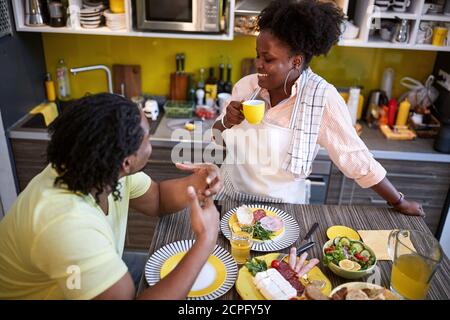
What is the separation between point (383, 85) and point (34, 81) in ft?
7.36

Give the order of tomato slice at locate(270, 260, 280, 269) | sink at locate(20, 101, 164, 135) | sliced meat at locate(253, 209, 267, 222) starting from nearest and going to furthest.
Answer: tomato slice at locate(270, 260, 280, 269), sliced meat at locate(253, 209, 267, 222), sink at locate(20, 101, 164, 135)

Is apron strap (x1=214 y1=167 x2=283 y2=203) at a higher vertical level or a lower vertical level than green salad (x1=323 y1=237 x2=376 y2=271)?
lower

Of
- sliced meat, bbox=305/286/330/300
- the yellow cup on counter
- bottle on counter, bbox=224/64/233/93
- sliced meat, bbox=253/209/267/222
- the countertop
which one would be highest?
the yellow cup on counter

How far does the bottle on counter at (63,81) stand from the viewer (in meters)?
2.90

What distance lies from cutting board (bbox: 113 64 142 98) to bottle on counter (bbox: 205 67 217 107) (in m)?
0.46

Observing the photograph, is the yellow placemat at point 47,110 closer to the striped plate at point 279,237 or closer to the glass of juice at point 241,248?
the striped plate at point 279,237

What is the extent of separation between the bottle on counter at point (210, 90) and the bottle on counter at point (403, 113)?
117 cm

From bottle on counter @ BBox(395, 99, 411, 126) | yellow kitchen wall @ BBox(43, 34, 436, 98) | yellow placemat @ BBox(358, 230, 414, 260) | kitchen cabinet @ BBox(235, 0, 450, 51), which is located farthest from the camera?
yellow kitchen wall @ BBox(43, 34, 436, 98)

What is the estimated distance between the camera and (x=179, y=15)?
8.22 feet

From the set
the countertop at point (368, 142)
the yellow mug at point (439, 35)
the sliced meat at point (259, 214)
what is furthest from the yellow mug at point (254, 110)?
the yellow mug at point (439, 35)

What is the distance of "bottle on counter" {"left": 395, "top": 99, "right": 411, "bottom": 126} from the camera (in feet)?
8.99

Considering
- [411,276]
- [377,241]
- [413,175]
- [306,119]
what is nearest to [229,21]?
[306,119]

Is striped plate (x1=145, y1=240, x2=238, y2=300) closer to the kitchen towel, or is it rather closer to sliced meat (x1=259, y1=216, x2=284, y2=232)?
sliced meat (x1=259, y1=216, x2=284, y2=232)

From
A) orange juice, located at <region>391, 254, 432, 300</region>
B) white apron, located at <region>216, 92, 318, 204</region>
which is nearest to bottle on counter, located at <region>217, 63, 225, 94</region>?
white apron, located at <region>216, 92, 318, 204</region>
